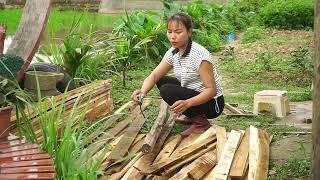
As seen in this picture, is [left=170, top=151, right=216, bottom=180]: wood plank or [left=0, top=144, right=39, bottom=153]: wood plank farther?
[left=170, top=151, right=216, bottom=180]: wood plank

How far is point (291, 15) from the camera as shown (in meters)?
15.6

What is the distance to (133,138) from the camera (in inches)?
Result: 197

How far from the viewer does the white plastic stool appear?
240 inches

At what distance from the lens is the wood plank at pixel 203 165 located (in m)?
4.01

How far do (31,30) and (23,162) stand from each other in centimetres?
266

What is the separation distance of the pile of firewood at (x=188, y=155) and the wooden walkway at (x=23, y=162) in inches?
25.9

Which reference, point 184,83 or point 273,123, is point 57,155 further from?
point 273,123

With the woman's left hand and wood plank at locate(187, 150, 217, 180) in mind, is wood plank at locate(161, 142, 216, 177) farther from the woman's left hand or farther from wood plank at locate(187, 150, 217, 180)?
the woman's left hand

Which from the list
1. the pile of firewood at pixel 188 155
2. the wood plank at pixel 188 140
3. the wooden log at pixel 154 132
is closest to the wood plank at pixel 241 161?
the pile of firewood at pixel 188 155

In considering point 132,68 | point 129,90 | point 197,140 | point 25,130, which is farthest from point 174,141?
point 132,68

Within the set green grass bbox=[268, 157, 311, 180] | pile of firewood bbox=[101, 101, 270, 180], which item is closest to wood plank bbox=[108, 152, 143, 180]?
pile of firewood bbox=[101, 101, 270, 180]

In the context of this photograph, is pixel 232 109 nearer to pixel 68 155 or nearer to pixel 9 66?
pixel 9 66

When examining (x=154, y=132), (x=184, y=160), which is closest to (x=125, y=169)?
(x=184, y=160)

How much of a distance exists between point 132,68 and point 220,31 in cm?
550
